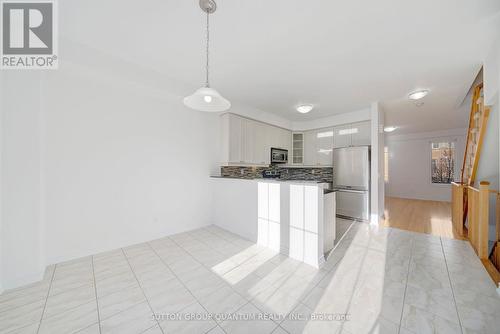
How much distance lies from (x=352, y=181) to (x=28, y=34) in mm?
5432

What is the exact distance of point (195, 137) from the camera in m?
3.53

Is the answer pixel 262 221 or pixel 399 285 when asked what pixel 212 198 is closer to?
pixel 262 221

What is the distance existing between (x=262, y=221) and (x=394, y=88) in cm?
322

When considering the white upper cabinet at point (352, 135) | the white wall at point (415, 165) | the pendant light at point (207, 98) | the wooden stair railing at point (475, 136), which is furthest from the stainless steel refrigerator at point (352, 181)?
the white wall at point (415, 165)

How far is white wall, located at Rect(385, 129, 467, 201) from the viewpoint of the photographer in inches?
247

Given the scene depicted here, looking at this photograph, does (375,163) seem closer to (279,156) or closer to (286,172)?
(279,156)

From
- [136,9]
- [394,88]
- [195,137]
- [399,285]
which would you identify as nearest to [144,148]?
[195,137]

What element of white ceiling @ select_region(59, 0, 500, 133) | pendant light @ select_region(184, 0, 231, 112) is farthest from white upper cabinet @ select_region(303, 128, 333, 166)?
pendant light @ select_region(184, 0, 231, 112)

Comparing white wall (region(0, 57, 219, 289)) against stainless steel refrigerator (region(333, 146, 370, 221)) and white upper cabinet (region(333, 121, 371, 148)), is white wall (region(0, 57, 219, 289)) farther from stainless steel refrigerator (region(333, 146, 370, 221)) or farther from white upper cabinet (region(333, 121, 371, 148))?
white upper cabinet (region(333, 121, 371, 148))

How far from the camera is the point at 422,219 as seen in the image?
4.19 m

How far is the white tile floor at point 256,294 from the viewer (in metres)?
1.38

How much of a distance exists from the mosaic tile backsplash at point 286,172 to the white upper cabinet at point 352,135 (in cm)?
84

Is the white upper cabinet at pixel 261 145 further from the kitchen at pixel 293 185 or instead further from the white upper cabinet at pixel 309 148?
the white upper cabinet at pixel 309 148

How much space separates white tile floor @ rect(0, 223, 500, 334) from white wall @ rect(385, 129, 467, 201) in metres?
5.39
